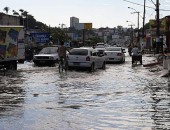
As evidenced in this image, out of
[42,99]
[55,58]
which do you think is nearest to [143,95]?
[42,99]

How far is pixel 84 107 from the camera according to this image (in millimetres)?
12102

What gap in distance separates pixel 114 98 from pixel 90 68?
1351 centimetres

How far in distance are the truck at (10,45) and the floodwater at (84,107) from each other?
8.53 metres

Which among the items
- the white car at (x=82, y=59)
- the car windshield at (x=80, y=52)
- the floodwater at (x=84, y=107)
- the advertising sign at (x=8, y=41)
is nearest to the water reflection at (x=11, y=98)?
the floodwater at (x=84, y=107)

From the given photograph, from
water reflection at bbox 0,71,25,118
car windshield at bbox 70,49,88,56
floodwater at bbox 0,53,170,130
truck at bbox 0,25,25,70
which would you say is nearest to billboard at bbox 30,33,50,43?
truck at bbox 0,25,25,70

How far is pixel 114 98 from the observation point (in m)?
14.1

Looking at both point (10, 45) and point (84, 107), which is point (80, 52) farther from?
point (84, 107)

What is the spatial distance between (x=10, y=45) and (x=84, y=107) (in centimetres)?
1572

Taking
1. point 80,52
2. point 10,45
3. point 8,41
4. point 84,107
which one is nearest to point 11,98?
point 84,107

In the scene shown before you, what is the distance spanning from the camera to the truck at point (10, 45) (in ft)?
Result: 85.6

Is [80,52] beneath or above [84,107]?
above

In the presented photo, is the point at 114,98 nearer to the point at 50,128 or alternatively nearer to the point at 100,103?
the point at 100,103

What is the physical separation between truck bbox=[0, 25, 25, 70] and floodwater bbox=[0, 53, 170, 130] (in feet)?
28.0

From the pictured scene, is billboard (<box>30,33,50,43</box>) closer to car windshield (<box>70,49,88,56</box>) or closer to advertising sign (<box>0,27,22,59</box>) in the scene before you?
advertising sign (<box>0,27,22,59</box>)
